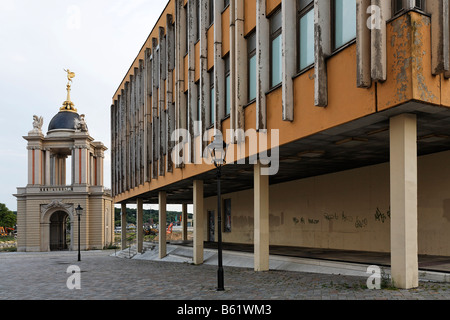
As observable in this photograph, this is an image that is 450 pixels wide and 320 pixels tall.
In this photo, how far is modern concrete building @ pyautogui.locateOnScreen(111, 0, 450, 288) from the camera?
34.0 ft

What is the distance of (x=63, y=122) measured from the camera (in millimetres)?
65312

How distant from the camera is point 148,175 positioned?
3102cm

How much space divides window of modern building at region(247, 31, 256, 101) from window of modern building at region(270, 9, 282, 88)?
1.30 m

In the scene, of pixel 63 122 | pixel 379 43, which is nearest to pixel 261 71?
pixel 379 43

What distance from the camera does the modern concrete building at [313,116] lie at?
10375 millimetres

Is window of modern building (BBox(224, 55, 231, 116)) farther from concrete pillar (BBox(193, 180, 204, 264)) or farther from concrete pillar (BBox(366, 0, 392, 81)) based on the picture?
concrete pillar (BBox(366, 0, 392, 81))

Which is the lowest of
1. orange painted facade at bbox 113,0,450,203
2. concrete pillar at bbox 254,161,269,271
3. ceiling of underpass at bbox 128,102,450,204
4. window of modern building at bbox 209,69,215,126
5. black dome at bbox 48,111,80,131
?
concrete pillar at bbox 254,161,269,271

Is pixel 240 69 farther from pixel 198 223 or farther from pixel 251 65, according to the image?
pixel 198 223

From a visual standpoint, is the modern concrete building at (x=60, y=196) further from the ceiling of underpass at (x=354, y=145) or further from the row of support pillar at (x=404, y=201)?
the row of support pillar at (x=404, y=201)

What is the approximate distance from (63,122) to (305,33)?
57.2 m

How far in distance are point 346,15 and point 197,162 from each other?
441 inches

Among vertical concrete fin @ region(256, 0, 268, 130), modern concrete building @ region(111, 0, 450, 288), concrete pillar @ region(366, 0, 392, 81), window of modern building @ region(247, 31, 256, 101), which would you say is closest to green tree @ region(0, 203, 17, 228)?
modern concrete building @ region(111, 0, 450, 288)

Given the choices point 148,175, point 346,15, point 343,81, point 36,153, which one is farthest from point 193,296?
point 36,153
